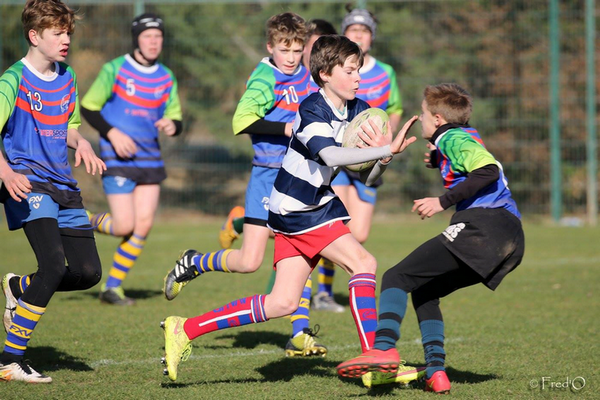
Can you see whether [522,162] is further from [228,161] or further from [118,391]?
[118,391]

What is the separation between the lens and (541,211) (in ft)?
45.4

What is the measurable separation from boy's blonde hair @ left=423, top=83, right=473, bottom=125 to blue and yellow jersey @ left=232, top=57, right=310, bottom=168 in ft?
4.61

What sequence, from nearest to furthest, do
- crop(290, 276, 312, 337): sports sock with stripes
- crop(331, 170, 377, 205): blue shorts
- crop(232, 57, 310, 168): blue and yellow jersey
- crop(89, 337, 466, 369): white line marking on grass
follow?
crop(89, 337, 466, 369): white line marking on grass
crop(290, 276, 312, 337): sports sock with stripes
crop(232, 57, 310, 168): blue and yellow jersey
crop(331, 170, 377, 205): blue shorts

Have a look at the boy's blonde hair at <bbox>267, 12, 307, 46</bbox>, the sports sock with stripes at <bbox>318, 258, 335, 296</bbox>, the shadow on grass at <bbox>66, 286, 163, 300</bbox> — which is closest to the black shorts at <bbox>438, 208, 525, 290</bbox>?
the boy's blonde hair at <bbox>267, 12, 307, 46</bbox>

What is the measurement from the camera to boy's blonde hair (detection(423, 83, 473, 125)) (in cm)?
453

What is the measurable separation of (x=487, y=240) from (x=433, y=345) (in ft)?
2.21

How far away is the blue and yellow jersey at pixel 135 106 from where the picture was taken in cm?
740

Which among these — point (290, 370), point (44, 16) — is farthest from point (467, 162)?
point (44, 16)

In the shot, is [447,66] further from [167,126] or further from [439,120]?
[439,120]

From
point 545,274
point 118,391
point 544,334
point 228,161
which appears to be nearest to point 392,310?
point 118,391

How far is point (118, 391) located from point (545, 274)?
5.73 m

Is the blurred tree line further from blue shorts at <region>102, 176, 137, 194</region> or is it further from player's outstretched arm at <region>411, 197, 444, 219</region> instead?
player's outstretched arm at <region>411, 197, 444, 219</region>

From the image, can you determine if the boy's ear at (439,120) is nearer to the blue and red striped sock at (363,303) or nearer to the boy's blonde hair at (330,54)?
the boy's blonde hair at (330,54)

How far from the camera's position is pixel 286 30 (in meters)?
5.52
